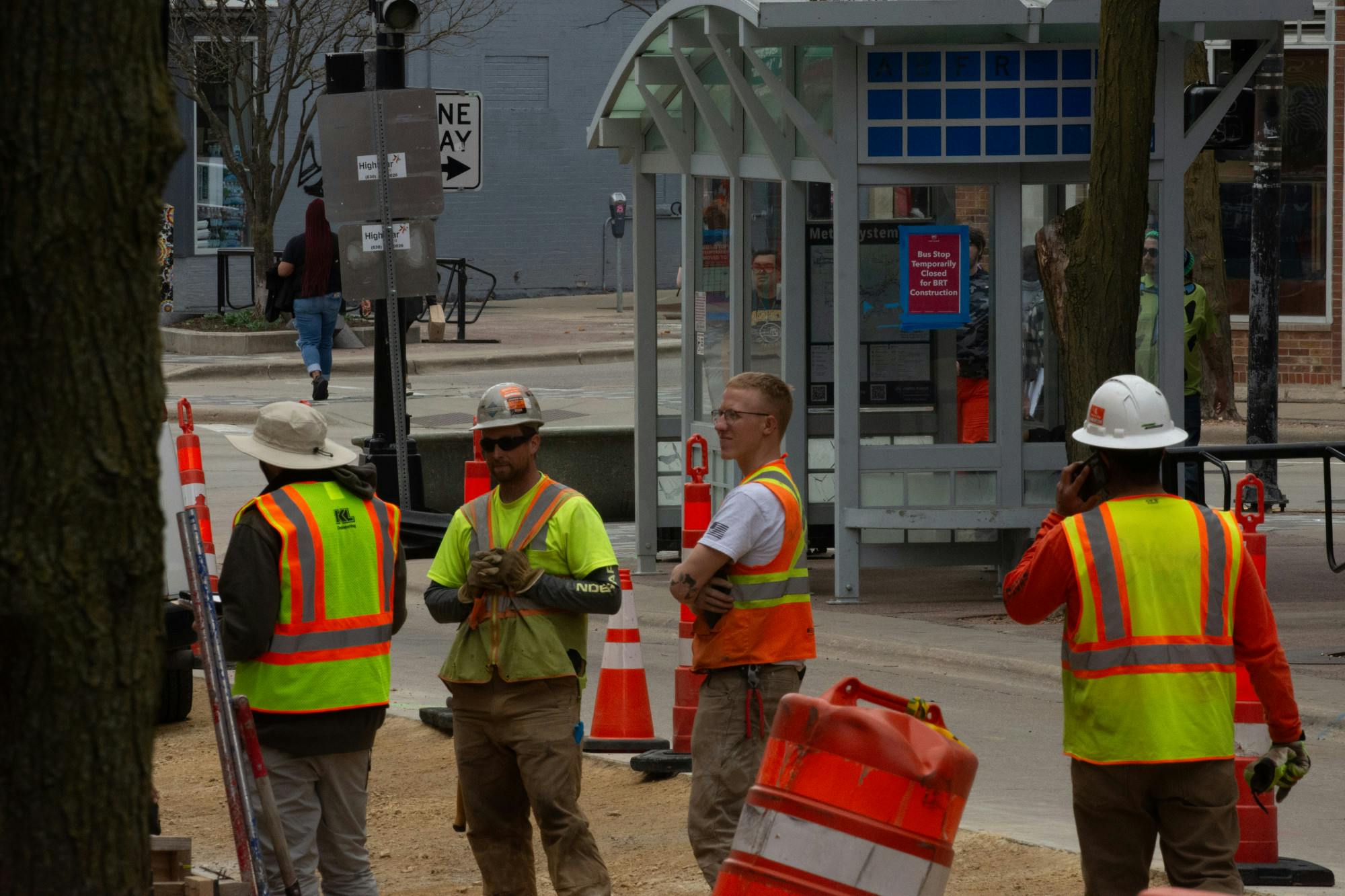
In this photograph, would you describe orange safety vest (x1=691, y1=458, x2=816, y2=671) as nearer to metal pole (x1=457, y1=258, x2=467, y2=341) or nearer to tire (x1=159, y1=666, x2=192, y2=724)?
tire (x1=159, y1=666, x2=192, y2=724)

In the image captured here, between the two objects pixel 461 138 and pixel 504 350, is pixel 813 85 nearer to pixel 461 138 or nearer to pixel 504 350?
pixel 461 138

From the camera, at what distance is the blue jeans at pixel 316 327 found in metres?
21.6

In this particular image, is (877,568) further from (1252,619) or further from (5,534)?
(5,534)

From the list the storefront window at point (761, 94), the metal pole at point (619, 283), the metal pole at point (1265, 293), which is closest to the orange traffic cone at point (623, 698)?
the storefront window at point (761, 94)

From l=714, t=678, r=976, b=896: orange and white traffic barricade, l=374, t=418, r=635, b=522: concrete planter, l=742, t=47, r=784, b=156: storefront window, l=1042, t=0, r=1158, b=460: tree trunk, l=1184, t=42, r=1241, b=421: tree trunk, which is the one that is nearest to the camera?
l=714, t=678, r=976, b=896: orange and white traffic barricade

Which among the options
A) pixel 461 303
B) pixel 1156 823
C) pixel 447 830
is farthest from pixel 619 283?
pixel 1156 823

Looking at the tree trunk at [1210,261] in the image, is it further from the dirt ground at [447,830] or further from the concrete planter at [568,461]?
the dirt ground at [447,830]

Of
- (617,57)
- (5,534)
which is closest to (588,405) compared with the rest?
(617,57)

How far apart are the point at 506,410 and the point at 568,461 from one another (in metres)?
8.91

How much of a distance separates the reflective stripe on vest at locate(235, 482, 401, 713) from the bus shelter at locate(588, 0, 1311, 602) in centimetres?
582

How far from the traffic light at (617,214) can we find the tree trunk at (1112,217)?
23432 millimetres

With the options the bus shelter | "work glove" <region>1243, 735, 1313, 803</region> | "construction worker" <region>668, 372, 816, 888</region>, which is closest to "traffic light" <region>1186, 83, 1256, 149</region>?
the bus shelter

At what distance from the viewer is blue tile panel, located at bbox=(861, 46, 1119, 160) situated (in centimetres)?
1100

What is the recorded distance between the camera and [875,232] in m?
11.5
